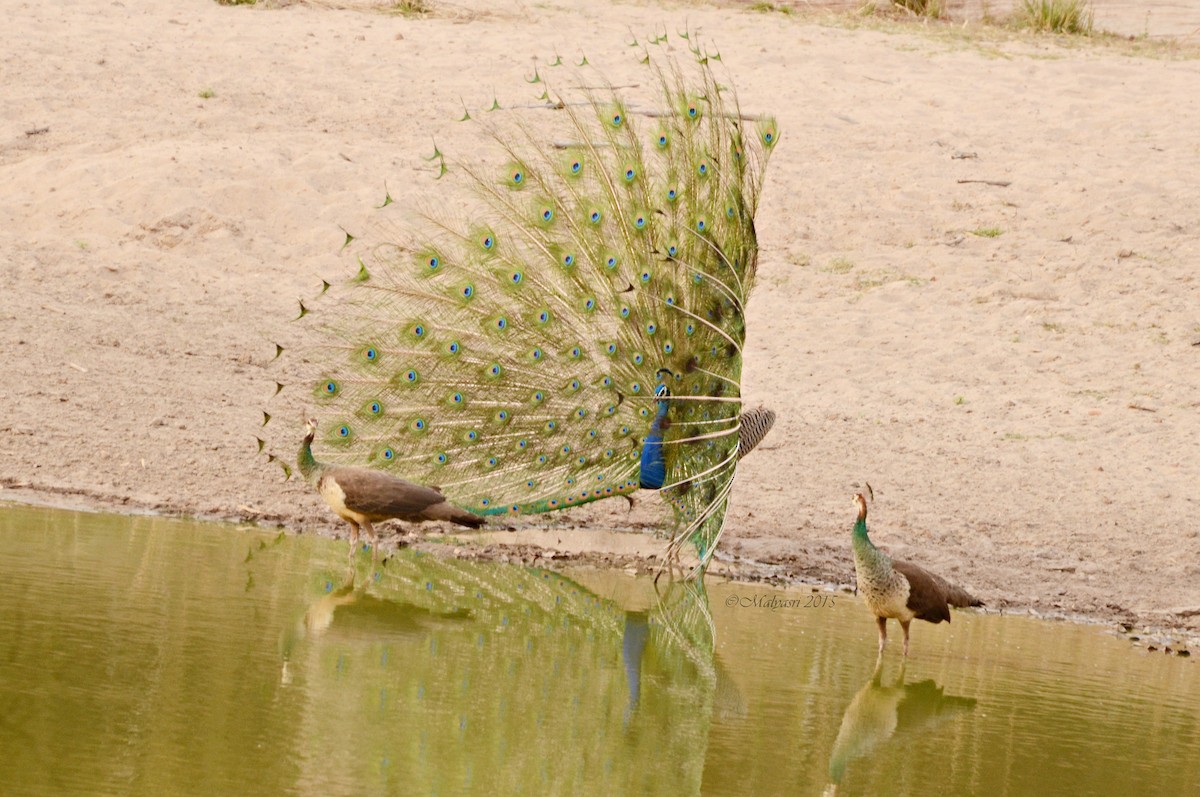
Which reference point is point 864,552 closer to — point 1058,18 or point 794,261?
point 794,261

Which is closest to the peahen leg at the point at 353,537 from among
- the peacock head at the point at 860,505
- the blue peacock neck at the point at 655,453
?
the blue peacock neck at the point at 655,453

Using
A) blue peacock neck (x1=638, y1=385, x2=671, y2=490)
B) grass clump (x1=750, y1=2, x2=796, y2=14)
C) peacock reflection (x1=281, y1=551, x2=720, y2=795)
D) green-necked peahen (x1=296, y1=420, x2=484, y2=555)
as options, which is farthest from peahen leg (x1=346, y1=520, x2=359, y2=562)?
grass clump (x1=750, y1=2, x2=796, y2=14)

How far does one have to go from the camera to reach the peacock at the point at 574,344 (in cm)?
859

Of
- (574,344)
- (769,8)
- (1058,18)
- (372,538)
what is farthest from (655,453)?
(1058,18)

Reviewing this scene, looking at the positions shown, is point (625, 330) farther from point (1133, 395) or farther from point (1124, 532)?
point (1133, 395)

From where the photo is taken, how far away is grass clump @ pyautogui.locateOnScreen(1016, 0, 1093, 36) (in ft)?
64.5

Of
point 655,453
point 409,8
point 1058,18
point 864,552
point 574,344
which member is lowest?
point 864,552

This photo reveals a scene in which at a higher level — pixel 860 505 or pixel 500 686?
pixel 860 505

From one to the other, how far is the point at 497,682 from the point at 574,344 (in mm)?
2868

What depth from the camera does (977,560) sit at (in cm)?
934

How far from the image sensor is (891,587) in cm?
722

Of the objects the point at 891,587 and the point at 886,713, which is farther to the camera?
the point at 891,587

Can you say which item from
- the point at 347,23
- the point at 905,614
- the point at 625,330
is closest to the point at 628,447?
the point at 625,330

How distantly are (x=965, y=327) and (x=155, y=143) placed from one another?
726 cm
